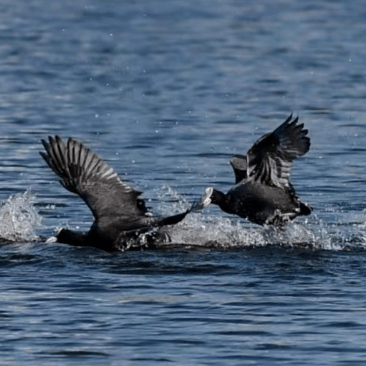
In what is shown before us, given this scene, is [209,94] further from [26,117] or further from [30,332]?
[30,332]

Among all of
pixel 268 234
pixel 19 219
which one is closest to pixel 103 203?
pixel 19 219

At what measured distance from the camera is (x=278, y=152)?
12539mm

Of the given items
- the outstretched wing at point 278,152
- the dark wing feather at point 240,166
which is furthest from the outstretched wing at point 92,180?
the dark wing feather at point 240,166

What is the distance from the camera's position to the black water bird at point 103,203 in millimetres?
11664

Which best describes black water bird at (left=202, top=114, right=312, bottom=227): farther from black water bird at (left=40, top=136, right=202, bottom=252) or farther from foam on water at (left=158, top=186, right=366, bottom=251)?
black water bird at (left=40, top=136, right=202, bottom=252)

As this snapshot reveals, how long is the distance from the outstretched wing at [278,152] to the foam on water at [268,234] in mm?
459

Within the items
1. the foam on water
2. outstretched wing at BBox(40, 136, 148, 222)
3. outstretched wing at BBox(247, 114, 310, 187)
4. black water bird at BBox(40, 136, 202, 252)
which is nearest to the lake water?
the foam on water

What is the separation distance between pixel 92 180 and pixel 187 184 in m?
3.32

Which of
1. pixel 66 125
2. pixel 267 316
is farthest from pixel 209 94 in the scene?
pixel 267 316

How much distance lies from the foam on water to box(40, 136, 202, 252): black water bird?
46 cm

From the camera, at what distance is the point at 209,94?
2152 cm

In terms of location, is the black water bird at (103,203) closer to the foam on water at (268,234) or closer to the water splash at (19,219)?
the foam on water at (268,234)

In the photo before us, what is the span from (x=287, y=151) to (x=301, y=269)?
1675 millimetres

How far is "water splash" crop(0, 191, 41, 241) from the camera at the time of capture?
1273 cm
